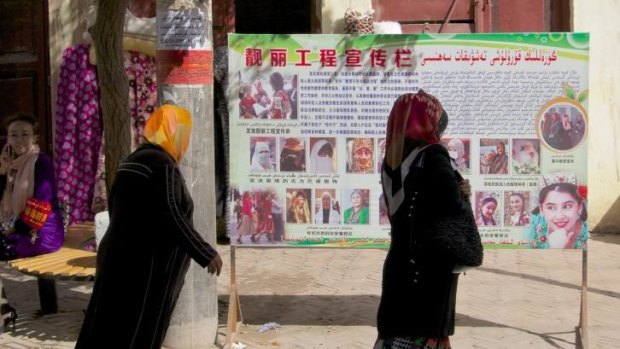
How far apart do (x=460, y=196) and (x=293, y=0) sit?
27.7 feet

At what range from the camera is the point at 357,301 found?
7.49 metres

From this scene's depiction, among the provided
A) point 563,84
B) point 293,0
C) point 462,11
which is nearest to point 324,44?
point 563,84

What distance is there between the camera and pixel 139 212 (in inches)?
181

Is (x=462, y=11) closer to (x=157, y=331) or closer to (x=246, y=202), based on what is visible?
(x=246, y=202)

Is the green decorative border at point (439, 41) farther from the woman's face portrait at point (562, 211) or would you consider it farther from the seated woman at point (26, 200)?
the seated woman at point (26, 200)

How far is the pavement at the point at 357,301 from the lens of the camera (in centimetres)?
649

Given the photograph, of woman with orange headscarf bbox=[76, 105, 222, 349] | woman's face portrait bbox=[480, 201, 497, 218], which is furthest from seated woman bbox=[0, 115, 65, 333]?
woman's face portrait bbox=[480, 201, 497, 218]

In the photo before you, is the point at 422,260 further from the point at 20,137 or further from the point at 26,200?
the point at 20,137

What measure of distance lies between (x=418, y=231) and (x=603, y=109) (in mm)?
6897

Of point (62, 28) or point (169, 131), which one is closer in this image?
point (169, 131)

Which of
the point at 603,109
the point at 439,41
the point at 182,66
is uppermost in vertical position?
the point at 439,41

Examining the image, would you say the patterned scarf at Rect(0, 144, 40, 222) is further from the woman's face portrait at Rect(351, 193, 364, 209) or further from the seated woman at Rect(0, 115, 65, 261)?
the woman's face portrait at Rect(351, 193, 364, 209)

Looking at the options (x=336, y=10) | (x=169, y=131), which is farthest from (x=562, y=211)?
(x=336, y=10)

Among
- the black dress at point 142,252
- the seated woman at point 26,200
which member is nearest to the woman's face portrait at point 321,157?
the black dress at point 142,252
